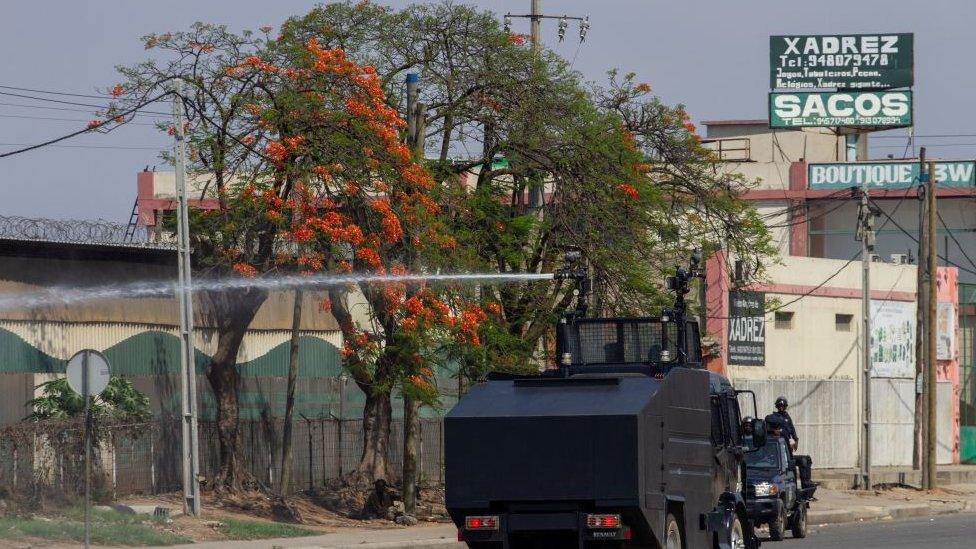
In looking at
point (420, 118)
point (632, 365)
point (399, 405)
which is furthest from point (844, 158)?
point (632, 365)

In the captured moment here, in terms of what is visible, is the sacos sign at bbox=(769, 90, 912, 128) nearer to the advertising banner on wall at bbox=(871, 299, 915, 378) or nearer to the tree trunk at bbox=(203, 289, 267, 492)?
the advertising banner on wall at bbox=(871, 299, 915, 378)

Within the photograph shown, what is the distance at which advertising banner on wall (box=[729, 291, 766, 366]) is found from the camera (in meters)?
37.8

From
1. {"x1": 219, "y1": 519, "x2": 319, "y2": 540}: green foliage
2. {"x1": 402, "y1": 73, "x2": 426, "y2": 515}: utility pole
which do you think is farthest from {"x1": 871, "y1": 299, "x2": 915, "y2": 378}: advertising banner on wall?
{"x1": 219, "y1": 519, "x2": 319, "y2": 540}: green foliage

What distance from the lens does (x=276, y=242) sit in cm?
2559

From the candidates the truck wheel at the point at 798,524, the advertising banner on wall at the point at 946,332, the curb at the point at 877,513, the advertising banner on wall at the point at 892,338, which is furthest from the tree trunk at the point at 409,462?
the advertising banner on wall at the point at 946,332

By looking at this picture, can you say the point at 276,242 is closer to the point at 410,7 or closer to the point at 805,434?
the point at 410,7

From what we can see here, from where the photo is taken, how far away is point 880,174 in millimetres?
57938

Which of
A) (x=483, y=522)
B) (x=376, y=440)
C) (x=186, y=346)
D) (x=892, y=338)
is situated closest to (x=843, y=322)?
(x=892, y=338)

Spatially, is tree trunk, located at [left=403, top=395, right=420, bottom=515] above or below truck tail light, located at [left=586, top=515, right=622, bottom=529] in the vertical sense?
below

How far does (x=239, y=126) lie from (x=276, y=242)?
2.06 m

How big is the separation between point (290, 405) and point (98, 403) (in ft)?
13.7

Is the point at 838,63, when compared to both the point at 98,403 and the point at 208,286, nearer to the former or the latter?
the point at 208,286

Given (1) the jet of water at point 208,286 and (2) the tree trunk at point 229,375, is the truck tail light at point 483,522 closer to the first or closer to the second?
(1) the jet of water at point 208,286

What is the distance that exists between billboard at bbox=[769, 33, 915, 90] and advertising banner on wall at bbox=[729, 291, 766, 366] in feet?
73.5
